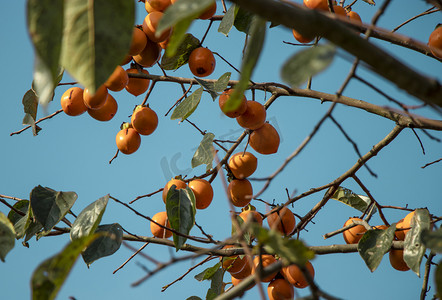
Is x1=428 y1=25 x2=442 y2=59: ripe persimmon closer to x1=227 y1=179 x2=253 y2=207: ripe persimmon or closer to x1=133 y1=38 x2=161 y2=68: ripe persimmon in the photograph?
x1=227 y1=179 x2=253 y2=207: ripe persimmon

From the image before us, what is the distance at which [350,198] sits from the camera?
199cm

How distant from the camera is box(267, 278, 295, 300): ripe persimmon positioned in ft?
5.05

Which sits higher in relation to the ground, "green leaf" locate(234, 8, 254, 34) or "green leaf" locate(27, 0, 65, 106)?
"green leaf" locate(234, 8, 254, 34)

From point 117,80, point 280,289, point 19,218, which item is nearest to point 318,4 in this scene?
point 117,80

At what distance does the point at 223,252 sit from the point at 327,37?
0.95 m

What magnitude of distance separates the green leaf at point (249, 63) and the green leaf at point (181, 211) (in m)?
0.68

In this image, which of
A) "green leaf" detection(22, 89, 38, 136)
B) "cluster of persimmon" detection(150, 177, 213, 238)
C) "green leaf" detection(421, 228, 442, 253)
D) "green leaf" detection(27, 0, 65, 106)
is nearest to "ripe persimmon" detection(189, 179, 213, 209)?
"cluster of persimmon" detection(150, 177, 213, 238)

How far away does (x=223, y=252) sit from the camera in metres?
1.40

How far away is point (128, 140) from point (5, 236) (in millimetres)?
841

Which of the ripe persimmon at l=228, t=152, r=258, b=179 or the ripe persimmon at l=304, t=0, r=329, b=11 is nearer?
the ripe persimmon at l=304, t=0, r=329, b=11

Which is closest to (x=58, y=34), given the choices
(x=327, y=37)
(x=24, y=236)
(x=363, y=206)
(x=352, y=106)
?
(x=327, y=37)

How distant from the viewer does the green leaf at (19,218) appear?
131 centimetres

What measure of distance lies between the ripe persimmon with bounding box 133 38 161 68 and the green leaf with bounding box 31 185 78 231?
0.57 metres

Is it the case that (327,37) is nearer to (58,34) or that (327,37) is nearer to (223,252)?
(58,34)
